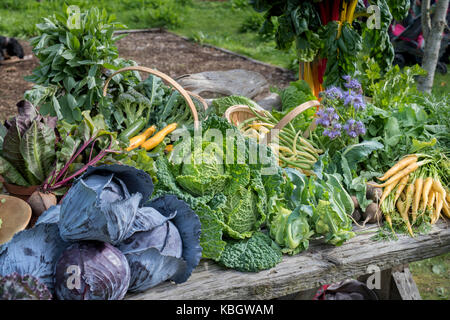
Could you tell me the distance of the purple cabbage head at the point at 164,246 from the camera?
1.37 m

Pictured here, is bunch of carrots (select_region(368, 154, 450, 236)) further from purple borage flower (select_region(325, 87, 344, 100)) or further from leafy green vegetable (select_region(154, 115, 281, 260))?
leafy green vegetable (select_region(154, 115, 281, 260))

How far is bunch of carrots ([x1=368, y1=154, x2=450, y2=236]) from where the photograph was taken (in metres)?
1.96

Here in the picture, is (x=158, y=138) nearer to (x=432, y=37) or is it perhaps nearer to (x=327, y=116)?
(x=327, y=116)

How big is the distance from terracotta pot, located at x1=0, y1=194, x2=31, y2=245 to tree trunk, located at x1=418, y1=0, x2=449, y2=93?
311 centimetres

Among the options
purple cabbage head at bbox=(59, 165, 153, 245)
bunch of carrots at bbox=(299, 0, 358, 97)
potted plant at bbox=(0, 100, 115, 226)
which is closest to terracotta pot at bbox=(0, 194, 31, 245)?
potted plant at bbox=(0, 100, 115, 226)

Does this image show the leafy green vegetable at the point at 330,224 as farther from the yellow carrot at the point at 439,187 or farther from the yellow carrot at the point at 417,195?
the yellow carrot at the point at 439,187

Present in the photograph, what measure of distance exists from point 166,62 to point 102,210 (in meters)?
5.41

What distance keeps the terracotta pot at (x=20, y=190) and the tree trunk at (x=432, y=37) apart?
3044 millimetres

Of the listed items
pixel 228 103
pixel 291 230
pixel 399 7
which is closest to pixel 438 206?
pixel 291 230

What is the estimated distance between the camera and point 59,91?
2.59 meters

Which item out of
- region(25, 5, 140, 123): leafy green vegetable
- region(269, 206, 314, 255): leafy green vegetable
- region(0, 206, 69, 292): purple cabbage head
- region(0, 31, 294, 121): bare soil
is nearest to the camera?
region(0, 206, 69, 292): purple cabbage head

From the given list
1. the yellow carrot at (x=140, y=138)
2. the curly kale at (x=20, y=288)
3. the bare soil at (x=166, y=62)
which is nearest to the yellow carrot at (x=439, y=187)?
the yellow carrot at (x=140, y=138)
